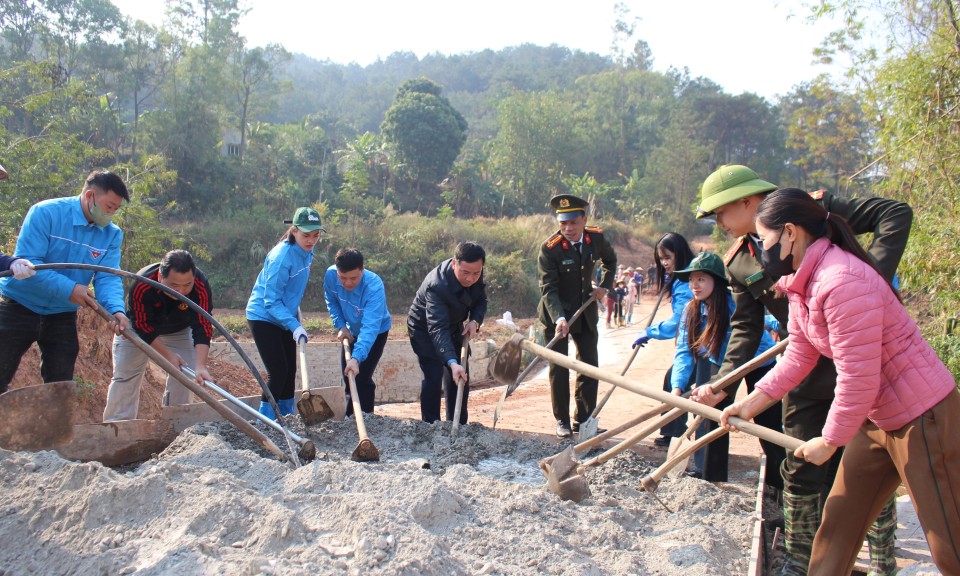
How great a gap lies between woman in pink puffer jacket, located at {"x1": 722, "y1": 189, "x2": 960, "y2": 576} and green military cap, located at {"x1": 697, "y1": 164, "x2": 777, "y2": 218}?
0.81m

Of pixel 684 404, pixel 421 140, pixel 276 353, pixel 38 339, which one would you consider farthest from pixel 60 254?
pixel 421 140

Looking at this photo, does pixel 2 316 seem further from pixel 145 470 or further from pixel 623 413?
pixel 623 413

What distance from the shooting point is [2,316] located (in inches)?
159

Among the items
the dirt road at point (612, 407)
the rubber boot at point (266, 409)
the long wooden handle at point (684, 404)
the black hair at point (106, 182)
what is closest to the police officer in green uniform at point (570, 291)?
the dirt road at point (612, 407)

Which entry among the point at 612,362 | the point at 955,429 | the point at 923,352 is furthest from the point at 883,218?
the point at 612,362

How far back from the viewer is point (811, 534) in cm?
Result: 296

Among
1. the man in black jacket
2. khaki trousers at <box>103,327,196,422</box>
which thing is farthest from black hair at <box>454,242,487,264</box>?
khaki trousers at <box>103,327,196,422</box>

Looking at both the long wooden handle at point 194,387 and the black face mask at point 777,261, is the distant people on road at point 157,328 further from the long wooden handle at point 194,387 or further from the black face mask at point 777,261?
the black face mask at point 777,261

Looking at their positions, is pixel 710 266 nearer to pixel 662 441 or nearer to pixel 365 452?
pixel 662 441

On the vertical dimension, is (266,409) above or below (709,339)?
below

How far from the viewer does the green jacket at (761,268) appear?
292cm

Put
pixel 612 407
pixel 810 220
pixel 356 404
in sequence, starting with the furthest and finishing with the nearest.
A: pixel 612 407
pixel 356 404
pixel 810 220

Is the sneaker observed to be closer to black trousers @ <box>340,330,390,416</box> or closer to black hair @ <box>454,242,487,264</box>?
black hair @ <box>454,242,487,264</box>

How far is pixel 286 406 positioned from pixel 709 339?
3.11 meters
